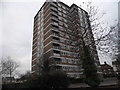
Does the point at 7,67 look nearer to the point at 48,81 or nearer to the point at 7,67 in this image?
the point at 7,67

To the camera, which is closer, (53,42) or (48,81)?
(48,81)

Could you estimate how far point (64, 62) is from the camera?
18.3 metres

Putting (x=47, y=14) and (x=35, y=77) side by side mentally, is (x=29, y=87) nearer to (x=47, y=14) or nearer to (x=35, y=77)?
(x=35, y=77)

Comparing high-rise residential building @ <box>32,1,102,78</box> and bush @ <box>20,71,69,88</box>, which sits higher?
high-rise residential building @ <box>32,1,102,78</box>

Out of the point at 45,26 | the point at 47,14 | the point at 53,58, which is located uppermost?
the point at 47,14

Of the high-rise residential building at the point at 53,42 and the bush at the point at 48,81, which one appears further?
the high-rise residential building at the point at 53,42

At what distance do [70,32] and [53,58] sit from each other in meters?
11.5

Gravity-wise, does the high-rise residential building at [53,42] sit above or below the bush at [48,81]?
above

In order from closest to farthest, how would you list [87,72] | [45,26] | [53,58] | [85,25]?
[85,25] < [87,72] < [53,58] < [45,26]

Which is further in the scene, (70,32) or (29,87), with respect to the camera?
(29,87)

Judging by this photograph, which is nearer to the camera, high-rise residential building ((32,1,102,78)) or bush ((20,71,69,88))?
bush ((20,71,69,88))

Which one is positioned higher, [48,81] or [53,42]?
[53,42]

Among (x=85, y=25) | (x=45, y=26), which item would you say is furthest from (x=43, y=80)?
(x=45, y=26)

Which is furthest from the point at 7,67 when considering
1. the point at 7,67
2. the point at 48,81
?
the point at 48,81
